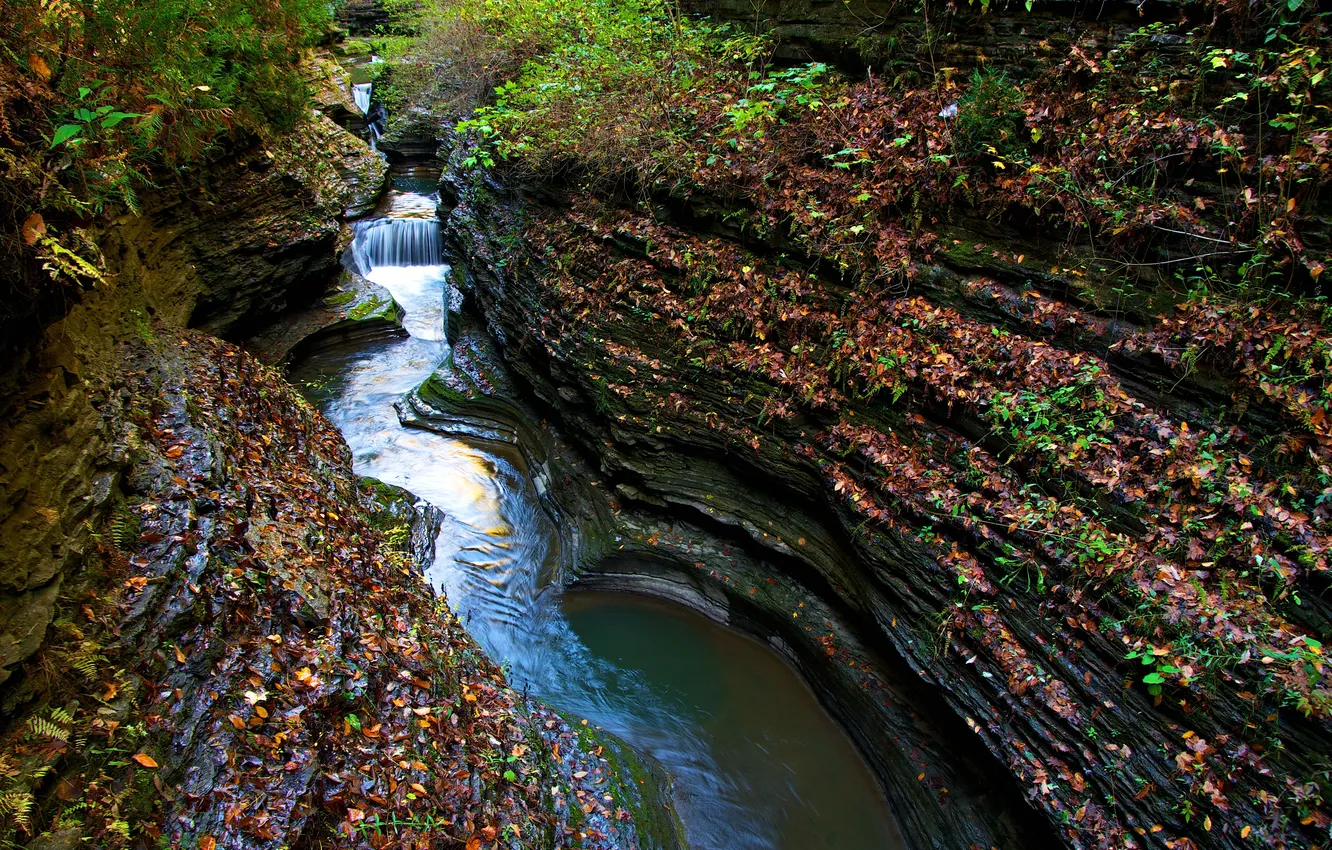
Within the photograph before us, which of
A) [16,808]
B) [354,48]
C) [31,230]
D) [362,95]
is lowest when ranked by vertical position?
[16,808]

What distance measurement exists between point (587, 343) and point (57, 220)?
19.6 ft

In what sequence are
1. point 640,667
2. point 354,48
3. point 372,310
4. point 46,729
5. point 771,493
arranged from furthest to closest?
point 354,48
point 372,310
point 771,493
point 640,667
point 46,729

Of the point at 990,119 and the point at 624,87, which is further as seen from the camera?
the point at 624,87

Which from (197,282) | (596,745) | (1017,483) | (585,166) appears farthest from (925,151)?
(197,282)

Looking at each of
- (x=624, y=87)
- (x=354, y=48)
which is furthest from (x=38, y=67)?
(x=354, y=48)

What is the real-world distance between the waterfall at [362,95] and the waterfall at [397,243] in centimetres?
792

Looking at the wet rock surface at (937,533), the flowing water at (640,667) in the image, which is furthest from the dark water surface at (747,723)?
the wet rock surface at (937,533)

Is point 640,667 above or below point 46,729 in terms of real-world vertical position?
below

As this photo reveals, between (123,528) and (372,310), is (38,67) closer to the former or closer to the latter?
(123,528)

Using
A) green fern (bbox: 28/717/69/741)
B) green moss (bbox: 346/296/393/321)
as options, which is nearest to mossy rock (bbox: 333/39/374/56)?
green moss (bbox: 346/296/393/321)

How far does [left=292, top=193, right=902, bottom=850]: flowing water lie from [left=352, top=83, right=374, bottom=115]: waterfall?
1439 centimetres

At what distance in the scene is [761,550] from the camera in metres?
7.43

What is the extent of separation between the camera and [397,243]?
1545 cm

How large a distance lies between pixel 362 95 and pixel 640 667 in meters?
23.2
